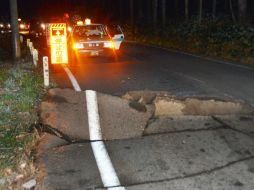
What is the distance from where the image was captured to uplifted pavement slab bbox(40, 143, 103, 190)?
5.55m

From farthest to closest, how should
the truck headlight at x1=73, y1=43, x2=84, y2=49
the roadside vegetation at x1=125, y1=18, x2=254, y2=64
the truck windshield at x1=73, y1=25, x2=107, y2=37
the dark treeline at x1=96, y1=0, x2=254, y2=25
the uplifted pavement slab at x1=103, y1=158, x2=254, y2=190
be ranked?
the dark treeline at x1=96, y1=0, x2=254, y2=25
the roadside vegetation at x1=125, y1=18, x2=254, y2=64
the truck windshield at x1=73, y1=25, x2=107, y2=37
the truck headlight at x1=73, y1=43, x2=84, y2=49
the uplifted pavement slab at x1=103, y1=158, x2=254, y2=190

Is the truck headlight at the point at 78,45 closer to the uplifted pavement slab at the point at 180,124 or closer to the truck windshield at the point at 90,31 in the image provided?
the truck windshield at the point at 90,31

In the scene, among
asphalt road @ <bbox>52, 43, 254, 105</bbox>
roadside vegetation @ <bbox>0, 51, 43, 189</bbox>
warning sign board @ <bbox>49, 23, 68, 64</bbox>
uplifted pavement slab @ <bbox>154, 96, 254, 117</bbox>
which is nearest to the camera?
roadside vegetation @ <bbox>0, 51, 43, 189</bbox>

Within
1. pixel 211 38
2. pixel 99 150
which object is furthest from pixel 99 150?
pixel 211 38

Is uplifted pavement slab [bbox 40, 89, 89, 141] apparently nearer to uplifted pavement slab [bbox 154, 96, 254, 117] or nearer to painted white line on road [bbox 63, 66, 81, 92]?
painted white line on road [bbox 63, 66, 81, 92]

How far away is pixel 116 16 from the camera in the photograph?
5956 centimetres

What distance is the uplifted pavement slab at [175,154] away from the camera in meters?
5.82

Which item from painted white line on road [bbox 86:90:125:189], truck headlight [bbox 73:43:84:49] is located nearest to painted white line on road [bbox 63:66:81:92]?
painted white line on road [bbox 86:90:125:189]

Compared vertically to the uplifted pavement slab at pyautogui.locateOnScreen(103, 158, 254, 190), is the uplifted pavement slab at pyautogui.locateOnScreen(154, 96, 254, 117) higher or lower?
lower

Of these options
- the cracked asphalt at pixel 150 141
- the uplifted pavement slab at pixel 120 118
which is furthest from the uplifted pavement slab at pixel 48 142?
the uplifted pavement slab at pixel 120 118

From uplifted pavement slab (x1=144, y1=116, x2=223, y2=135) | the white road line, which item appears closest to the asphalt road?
the white road line

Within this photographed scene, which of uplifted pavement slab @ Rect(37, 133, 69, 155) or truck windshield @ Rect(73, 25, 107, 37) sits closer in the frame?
uplifted pavement slab @ Rect(37, 133, 69, 155)

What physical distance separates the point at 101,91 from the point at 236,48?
10.6 meters

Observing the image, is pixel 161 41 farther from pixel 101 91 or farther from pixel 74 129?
pixel 74 129
